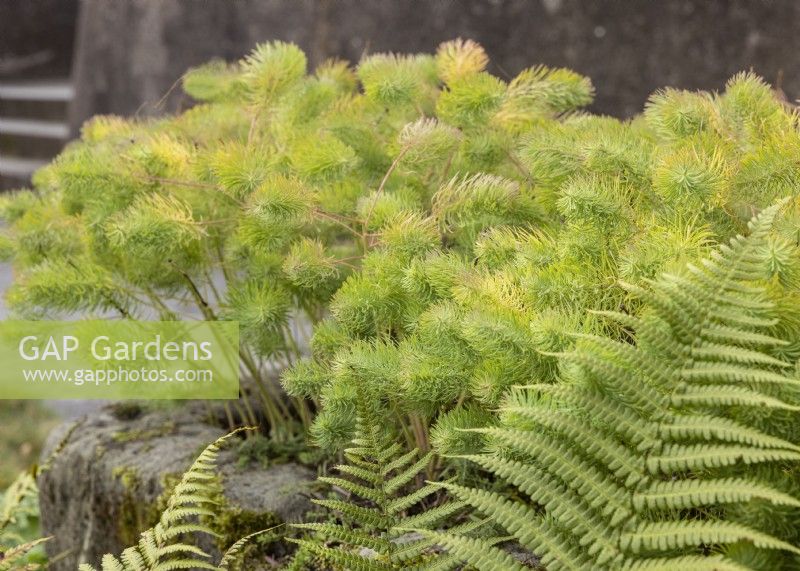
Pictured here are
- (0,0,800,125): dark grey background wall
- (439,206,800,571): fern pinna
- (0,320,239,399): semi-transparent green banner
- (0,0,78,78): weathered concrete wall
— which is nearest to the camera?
(439,206,800,571): fern pinna

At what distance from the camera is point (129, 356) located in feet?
5.95

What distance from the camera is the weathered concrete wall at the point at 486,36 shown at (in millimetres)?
3486

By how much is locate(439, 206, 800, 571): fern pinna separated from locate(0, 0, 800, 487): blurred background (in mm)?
1773

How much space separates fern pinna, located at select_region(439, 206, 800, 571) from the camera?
0.99m

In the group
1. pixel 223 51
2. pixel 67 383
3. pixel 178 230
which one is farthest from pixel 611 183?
pixel 223 51

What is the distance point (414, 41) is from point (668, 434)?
339 centimetres

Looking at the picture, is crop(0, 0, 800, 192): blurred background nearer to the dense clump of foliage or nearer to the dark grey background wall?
the dark grey background wall

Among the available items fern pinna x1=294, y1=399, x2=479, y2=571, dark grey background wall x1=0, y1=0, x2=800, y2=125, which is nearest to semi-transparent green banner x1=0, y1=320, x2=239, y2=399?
fern pinna x1=294, y1=399, x2=479, y2=571

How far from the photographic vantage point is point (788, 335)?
1.09 m

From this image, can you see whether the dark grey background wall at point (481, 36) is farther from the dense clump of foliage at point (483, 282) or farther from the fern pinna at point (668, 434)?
the fern pinna at point (668, 434)

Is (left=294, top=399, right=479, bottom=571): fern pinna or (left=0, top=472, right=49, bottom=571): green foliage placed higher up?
(left=0, top=472, right=49, bottom=571): green foliage

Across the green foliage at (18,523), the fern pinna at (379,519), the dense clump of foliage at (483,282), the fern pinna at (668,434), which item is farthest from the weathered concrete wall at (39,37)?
the fern pinna at (668,434)

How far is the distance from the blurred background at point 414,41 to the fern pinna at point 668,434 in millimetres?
1773

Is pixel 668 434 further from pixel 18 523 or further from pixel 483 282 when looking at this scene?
pixel 18 523
